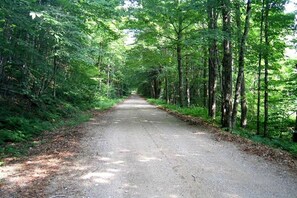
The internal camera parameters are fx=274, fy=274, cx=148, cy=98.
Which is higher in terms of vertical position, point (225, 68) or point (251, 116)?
point (225, 68)

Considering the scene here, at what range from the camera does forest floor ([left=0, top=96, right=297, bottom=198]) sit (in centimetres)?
533

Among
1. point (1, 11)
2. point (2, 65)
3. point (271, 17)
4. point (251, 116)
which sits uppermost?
point (271, 17)

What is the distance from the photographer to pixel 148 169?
661 cm

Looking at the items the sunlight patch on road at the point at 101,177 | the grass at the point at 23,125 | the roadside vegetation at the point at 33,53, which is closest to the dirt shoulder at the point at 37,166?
the grass at the point at 23,125

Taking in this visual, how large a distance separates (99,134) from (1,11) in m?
5.76

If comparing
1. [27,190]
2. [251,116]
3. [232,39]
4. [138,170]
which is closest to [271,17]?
[232,39]

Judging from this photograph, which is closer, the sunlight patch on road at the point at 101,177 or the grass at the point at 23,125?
the sunlight patch on road at the point at 101,177

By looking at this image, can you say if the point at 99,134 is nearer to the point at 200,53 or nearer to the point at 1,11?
the point at 1,11

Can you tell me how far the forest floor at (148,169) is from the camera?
17.5 ft

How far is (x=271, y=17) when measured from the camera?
15070mm

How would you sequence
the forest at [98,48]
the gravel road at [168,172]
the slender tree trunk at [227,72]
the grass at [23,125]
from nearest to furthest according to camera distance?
the gravel road at [168,172]
the grass at [23,125]
the forest at [98,48]
the slender tree trunk at [227,72]

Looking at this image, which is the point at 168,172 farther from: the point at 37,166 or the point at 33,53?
the point at 33,53

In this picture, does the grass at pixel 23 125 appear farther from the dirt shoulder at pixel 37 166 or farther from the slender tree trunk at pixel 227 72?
the slender tree trunk at pixel 227 72

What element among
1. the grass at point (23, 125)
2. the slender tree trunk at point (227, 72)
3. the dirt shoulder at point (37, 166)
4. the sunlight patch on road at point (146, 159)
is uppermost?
the slender tree trunk at point (227, 72)
